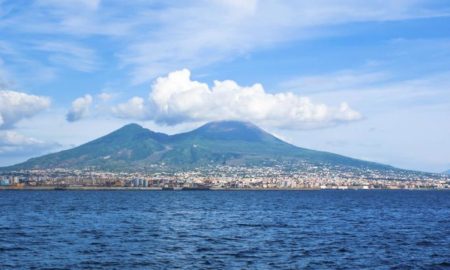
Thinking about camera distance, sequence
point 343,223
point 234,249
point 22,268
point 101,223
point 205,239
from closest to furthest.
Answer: point 22,268 → point 234,249 → point 205,239 → point 101,223 → point 343,223

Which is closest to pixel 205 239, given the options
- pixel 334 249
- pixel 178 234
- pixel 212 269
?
pixel 178 234

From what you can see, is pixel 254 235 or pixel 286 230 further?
pixel 286 230

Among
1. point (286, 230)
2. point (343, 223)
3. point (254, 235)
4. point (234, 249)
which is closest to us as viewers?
point (234, 249)

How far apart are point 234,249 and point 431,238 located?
25.8m

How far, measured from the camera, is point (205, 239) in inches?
2537

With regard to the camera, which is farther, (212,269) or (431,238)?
(431,238)

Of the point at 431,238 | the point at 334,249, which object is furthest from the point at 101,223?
the point at 431,238

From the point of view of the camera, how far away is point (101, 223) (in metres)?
83.9

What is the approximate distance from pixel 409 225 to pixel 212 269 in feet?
163

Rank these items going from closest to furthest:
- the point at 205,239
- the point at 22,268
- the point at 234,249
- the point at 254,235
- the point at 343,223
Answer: the point at 22,268 < the point at 234,249 < the point at 205,239 < the point at 254,235 < the point at 343,223

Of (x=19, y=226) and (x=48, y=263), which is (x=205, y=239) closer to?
(x=48, y=263)

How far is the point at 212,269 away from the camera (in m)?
45.5

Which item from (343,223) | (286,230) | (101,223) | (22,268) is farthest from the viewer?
(343,223)

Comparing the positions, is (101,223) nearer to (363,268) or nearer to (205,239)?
(205,239)
